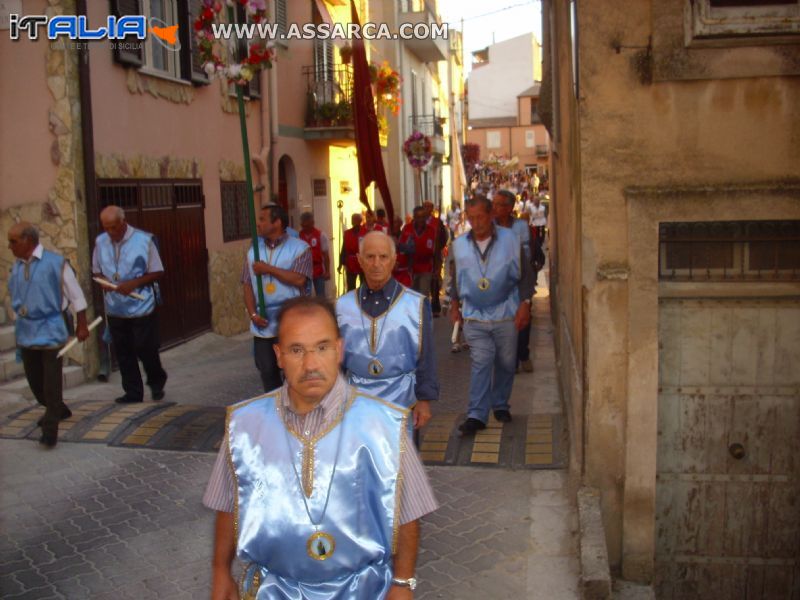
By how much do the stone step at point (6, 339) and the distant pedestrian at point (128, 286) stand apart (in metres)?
1.82

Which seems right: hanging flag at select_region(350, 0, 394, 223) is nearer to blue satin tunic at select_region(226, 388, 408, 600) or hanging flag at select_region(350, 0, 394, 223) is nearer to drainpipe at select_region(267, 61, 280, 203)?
drainpipe at select_region(267, 61, 280, 203)

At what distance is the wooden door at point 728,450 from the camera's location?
18.9ft

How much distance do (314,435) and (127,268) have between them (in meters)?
6.09

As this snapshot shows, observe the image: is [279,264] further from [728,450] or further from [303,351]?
[303,351]

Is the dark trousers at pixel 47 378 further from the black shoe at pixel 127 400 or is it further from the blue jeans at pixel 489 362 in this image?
the blue jeans at pixel 489 362

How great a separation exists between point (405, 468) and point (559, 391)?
6689mm

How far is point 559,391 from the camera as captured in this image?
934cm

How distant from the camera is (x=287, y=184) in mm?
18781

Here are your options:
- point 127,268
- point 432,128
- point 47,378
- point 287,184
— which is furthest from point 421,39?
point 47,378

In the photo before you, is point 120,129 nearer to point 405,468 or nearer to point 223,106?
point 223,106

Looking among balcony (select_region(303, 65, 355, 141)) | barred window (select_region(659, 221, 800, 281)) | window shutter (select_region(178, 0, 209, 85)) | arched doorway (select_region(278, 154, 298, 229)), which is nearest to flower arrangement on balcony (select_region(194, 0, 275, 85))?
barred window (select_region(659, 221, 800, 281))

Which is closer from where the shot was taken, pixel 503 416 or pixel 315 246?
pixel 503 416

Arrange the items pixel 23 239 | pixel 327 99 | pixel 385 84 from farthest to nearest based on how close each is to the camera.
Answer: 1. pixel 327 99
2. pixel 385 84
3. pixel 23 239

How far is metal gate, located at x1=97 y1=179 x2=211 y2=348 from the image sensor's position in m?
11.6
